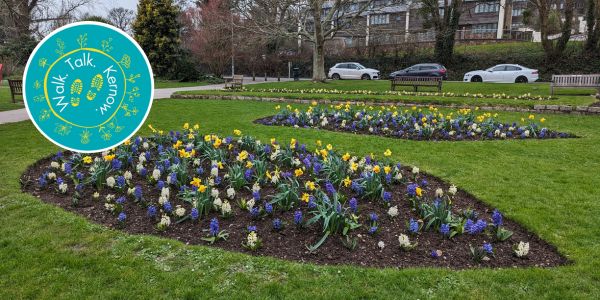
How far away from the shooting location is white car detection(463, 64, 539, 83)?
2591cm

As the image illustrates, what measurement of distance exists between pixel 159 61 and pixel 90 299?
2978 cm

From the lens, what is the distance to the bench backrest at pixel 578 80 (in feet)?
48.2

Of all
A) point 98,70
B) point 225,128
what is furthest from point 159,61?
point 98,70

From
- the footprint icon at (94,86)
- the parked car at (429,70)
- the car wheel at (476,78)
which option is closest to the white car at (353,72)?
the parked car at (429,70)

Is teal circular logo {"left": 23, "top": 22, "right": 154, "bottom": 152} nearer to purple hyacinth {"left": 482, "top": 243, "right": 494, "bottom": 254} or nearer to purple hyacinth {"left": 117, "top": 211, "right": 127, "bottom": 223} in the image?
purple hyacinth {"left": 117, "top": 211, "right": 127, "bottom": 223}

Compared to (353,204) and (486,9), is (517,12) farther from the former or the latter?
(353,204)

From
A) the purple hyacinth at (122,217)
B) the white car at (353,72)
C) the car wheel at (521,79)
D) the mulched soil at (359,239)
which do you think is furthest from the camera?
the white car at (353,72)

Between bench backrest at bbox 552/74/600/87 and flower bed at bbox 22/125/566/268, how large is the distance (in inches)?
484

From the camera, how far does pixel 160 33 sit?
99.2 ft

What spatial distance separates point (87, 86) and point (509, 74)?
27.3 meters

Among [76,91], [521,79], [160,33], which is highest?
[160,33]

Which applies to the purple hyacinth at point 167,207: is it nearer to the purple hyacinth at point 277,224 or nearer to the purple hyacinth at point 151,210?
the purple hyacinth at point 151,210

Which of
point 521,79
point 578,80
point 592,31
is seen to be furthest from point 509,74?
point 578,80

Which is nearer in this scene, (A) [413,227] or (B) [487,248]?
(B) [487,248]
